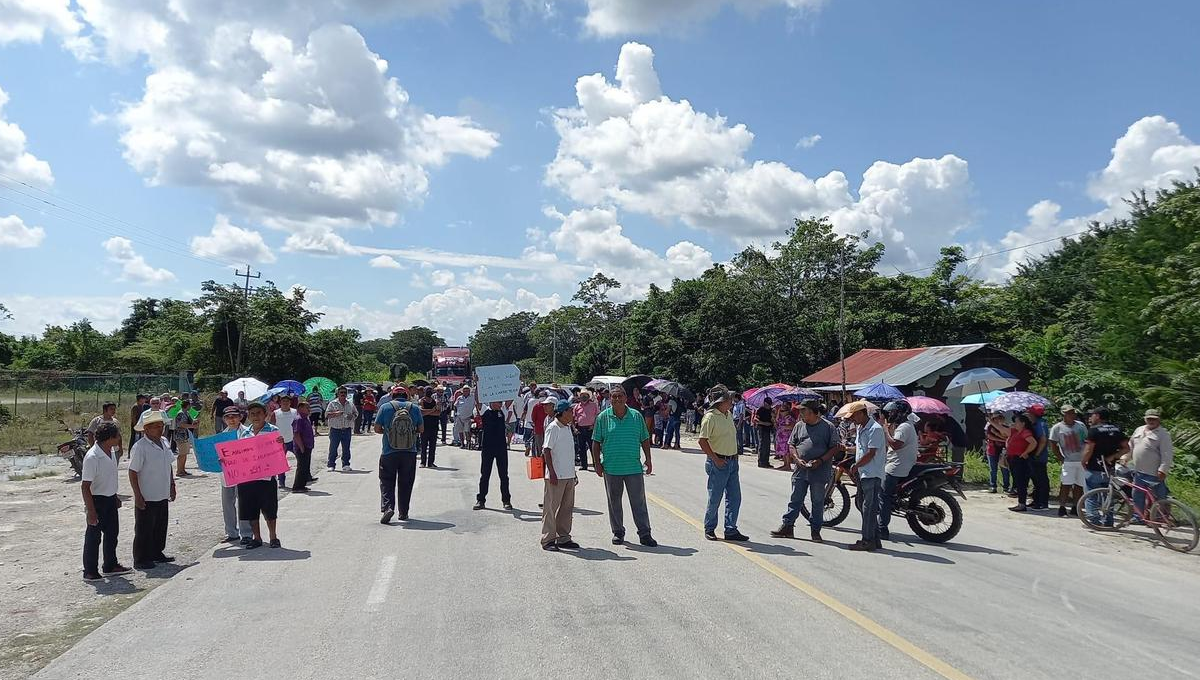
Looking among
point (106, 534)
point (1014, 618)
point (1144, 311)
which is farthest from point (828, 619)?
point (1144, 311)

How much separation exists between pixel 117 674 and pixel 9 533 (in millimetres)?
7492

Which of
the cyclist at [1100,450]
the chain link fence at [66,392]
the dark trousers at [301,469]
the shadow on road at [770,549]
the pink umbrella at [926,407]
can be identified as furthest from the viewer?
the chain link fence at [66,392]

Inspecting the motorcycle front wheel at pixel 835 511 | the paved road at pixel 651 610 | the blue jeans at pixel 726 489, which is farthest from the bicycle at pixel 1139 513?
the blue jeans at pixel 726 489

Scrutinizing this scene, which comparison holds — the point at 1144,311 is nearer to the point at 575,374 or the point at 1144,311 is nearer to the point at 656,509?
the point at 656,509

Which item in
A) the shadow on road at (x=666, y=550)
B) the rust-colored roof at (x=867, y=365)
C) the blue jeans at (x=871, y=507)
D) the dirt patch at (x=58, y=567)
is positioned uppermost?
the rust-colored roof at (x=867, y=365)

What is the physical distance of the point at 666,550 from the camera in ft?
30.8

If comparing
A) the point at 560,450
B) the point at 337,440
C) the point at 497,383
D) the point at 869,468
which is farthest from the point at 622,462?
the point at 337,440

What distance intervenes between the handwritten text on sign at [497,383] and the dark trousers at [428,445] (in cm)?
472

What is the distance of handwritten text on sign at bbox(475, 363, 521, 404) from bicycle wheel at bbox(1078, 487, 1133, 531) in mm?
9144

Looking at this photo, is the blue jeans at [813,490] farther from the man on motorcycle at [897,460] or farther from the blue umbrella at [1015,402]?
the blue umbrella at [1015,402]

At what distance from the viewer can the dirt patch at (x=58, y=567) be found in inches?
256

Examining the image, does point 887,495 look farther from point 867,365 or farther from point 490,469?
point 867,365

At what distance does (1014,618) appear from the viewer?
6.84 m

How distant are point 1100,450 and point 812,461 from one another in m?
5.61
